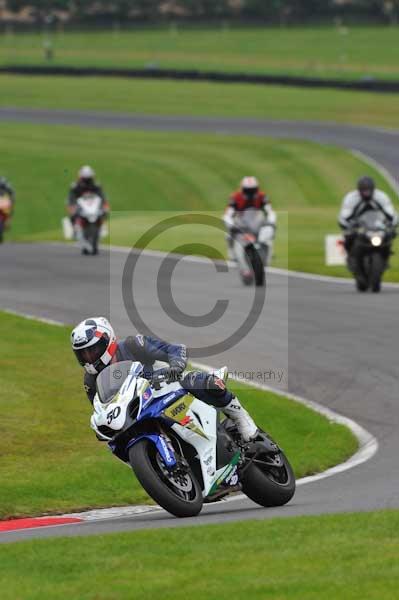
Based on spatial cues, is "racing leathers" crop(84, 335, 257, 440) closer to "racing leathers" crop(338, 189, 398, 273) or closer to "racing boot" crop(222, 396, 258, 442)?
"racing boot" crop(222, 396, 258, 442)

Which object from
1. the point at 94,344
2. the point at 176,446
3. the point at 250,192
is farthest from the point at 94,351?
the point at 250,192

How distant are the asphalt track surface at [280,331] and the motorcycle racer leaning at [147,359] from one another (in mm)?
872

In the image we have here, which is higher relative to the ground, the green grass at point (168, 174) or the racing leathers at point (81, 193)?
the racing leathers at point (81, 193)

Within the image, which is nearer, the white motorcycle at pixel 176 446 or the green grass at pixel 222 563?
the green grass at pixel 222 563

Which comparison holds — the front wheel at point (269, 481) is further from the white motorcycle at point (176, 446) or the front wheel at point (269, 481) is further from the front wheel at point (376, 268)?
the front wheel at point (376, 268)

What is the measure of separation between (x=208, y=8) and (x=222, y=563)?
296 feet

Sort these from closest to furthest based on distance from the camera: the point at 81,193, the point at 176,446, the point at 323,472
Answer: the point at 176,446 < the point at 323,472 < the point at 81,193

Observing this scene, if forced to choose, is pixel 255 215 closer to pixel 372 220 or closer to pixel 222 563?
pixel 372 220

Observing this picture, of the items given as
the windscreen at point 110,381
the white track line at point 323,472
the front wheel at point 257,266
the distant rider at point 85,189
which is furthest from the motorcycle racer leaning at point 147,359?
the distant rider at point 85,189

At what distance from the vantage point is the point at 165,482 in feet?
32.7

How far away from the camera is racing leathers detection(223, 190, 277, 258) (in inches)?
1009

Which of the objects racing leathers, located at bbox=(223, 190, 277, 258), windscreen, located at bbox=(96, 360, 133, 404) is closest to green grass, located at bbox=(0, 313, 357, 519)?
windscreen, located at bbox=(96, 360, 133, 404)

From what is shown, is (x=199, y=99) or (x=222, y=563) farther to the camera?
(x=199, y=99)

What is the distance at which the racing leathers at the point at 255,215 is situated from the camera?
2564 cm
